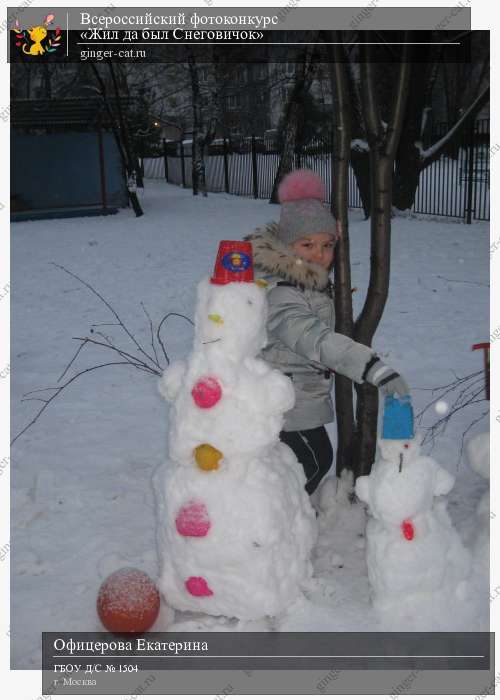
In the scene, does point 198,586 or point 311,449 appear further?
point 311,449

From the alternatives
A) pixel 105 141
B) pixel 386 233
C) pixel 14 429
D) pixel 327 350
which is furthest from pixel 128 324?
pixel 105 141

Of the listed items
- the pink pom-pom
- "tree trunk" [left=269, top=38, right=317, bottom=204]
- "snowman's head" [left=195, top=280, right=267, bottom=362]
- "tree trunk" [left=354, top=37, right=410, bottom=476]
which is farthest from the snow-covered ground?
"tree trunk" [left=269, top=38, right=317, bottom=204]

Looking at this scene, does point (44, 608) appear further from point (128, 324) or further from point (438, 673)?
point (128, 324)

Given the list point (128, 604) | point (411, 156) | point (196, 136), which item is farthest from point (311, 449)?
point (196, 136)

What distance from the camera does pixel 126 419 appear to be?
16.0 ft

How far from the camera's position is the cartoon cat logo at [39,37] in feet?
12.4

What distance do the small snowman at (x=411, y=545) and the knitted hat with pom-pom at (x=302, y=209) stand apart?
0.88 meters

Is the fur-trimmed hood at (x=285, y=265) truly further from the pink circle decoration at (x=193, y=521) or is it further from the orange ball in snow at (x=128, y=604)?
the orange ball in snow at (x=128, y=604)

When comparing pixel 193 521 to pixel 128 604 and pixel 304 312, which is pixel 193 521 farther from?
pixel 304 312

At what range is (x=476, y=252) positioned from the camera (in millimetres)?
10203

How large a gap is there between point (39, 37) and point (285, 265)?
7.38 feet

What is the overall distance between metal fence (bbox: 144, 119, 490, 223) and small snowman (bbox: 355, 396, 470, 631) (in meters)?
10.6

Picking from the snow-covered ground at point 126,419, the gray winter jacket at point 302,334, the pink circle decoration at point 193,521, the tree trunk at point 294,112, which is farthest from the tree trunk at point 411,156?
the pink circle decoration at point 193,521

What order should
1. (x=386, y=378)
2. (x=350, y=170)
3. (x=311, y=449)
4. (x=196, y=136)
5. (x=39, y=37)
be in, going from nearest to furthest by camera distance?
(x=386, y=378), (x=311, y=449), (x=39, y=37), (x=196, y=136), (x=350, y=170)
